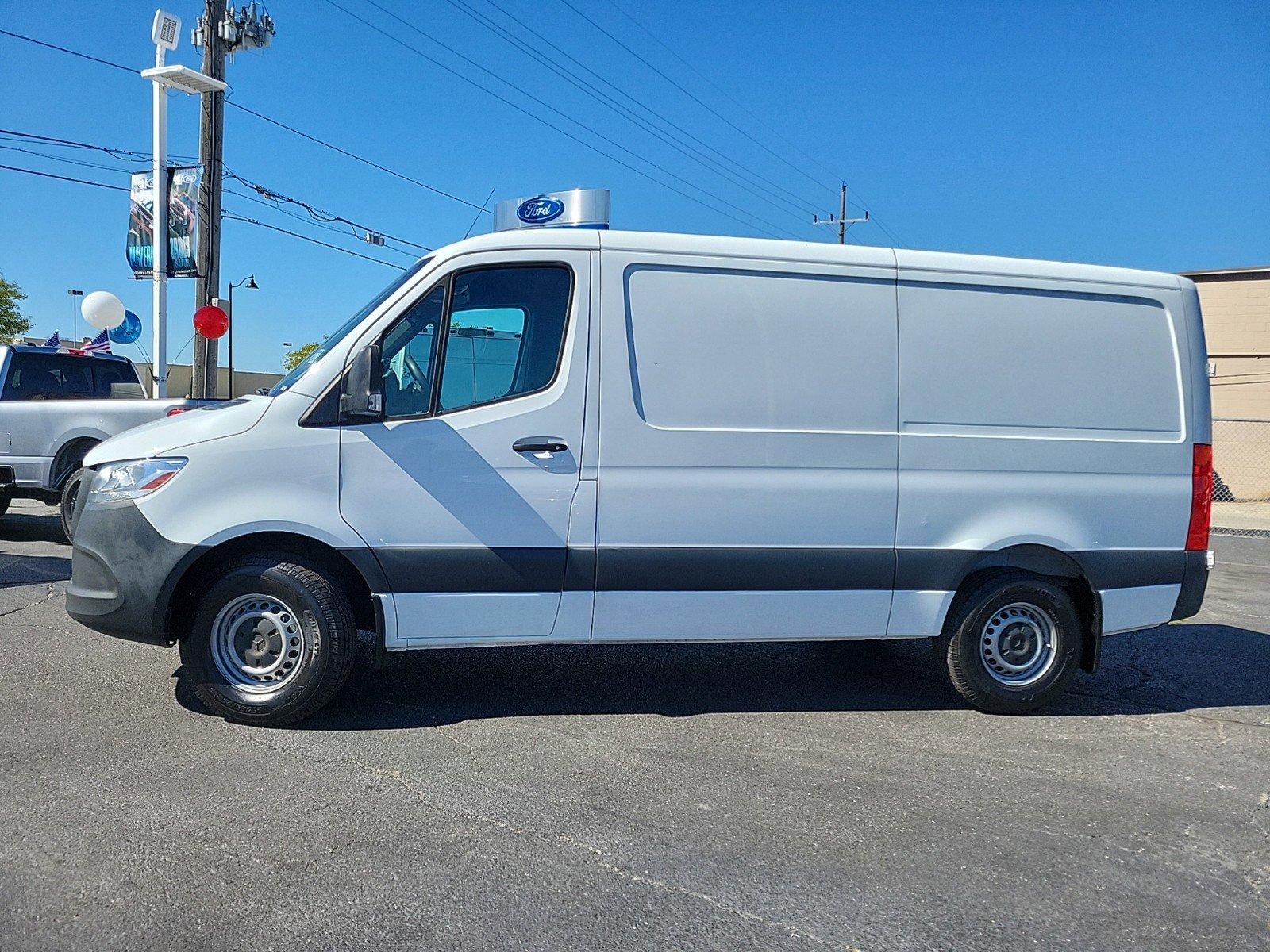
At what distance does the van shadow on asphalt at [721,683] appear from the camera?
5160 mm

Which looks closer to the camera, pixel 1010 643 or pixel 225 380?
pixel 1010 643

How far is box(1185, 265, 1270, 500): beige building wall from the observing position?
22.3 meters

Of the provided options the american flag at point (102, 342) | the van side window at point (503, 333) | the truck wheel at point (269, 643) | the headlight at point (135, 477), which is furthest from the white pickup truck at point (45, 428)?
the van side window at point (503, 333)

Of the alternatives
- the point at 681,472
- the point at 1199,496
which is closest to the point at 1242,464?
the point at 1199,496

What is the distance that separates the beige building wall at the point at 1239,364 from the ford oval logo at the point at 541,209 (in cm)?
1945

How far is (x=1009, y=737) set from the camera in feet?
16.3

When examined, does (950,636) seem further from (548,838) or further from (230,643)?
(230,643)

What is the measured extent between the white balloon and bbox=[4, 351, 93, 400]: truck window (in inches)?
165

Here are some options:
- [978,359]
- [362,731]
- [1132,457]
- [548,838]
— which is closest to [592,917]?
[548,838]

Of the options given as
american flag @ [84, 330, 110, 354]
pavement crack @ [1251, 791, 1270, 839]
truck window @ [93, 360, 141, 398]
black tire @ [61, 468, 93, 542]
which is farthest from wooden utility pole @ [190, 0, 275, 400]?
pavement crack @ [1251, 791, 1270, 839]

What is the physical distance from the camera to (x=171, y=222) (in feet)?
56.4

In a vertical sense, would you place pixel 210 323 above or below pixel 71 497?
above

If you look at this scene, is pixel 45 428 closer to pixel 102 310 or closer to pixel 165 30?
pixel 102 310

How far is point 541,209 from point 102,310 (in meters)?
10.6
